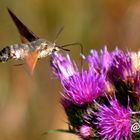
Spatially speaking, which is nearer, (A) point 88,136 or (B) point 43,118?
(A) point 88,136

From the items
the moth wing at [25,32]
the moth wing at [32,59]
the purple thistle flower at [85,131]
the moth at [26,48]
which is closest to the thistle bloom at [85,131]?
the purple thistle flower at [85,131]

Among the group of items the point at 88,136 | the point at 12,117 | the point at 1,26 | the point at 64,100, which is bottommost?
the point at 88,136

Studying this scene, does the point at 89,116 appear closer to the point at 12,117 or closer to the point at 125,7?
the point at 12,117

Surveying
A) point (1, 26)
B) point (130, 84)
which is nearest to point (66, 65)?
point (130, 84)

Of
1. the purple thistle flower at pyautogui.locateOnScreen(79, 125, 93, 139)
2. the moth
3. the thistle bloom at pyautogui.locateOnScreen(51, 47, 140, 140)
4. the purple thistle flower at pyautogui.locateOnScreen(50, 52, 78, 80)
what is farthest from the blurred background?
the purple thistle flower at pyautogui.locateOnScreen(79, 125, 93, 139)

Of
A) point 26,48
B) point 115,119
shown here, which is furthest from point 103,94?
point 26,48

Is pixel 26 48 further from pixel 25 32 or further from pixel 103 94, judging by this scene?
pixel 103 94
